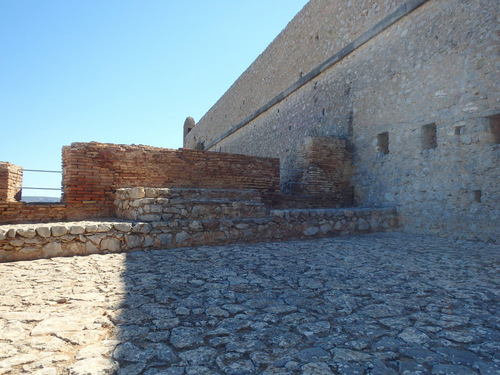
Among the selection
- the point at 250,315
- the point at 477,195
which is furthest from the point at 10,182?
the point at 477,195

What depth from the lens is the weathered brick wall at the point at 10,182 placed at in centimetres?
536

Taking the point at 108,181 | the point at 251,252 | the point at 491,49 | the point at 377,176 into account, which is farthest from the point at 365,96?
the point at 108,181

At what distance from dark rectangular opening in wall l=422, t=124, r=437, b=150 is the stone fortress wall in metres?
0.02

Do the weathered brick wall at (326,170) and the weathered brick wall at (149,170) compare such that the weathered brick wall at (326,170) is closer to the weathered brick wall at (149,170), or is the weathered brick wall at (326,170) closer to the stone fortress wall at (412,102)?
the stone fortress wall at (412,102)

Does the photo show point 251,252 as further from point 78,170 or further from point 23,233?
point 78,170

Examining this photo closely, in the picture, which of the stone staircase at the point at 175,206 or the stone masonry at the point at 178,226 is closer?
the stone masonry at the point at 178,226

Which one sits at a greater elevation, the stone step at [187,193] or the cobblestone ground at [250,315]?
the stone step at [187,193]

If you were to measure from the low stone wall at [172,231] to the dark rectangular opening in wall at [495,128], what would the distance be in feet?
7.38

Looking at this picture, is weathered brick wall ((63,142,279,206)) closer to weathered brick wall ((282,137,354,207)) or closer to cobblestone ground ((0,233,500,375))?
weathered brick wall ((282,137,354,207))

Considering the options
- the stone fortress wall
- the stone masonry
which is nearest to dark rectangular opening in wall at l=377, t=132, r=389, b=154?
the stone fortress wall

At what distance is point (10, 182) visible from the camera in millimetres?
5527

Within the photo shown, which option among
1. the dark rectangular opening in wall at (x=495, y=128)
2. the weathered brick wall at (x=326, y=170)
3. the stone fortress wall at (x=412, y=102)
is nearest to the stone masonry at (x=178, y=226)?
the stone fortress wall at (x=412, y=102)

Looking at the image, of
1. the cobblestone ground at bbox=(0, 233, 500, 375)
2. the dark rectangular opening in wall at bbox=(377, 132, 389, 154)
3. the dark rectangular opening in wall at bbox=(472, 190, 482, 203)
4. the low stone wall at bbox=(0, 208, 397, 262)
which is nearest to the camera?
the cobblestone ground at bbox=(0, 233, 500, 375)

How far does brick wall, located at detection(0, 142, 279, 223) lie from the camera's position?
215 inches
